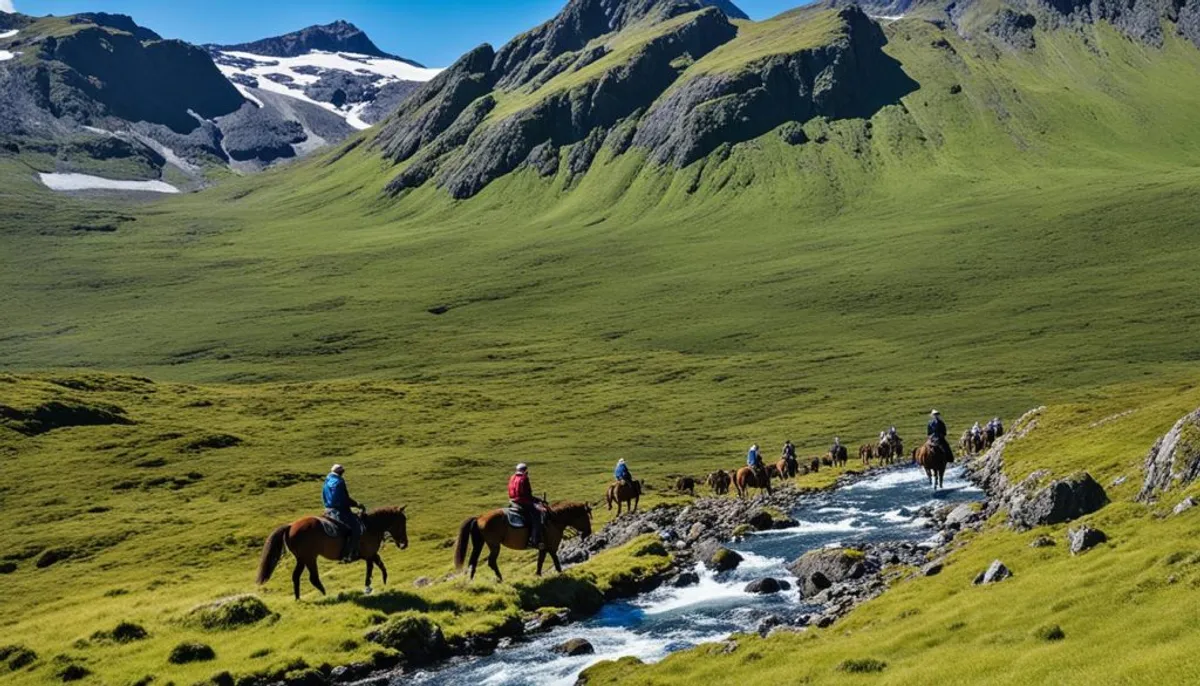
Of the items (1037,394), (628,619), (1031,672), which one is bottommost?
(1037,394)

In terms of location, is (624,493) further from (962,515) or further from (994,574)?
(994,574)

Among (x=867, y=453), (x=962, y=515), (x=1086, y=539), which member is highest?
(x=1086, y=539)

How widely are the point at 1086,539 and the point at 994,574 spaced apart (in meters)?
2.84

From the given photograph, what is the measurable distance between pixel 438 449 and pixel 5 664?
76736 mm

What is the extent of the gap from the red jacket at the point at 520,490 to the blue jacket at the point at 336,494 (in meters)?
6.58

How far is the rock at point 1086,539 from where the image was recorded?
28047 millimetres

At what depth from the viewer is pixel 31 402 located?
4464 inches

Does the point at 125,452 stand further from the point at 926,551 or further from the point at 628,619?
the point at 926,551

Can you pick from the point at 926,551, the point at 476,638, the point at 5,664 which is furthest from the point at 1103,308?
the point at 5,664

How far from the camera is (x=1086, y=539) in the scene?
92.5 feet

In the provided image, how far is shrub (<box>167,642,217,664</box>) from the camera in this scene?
3256cm

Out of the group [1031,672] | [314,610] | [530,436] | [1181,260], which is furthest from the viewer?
[1181,260]

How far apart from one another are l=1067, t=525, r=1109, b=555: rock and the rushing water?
10261mm

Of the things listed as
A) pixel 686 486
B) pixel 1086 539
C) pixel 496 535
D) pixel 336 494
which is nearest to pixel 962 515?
pixel 1086 539
